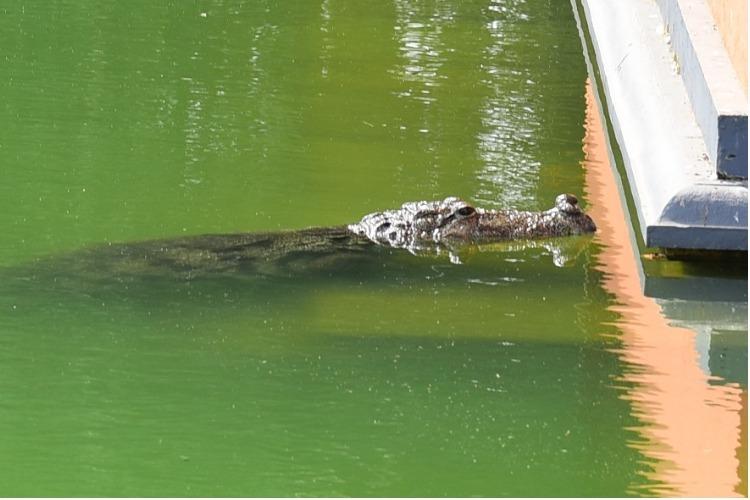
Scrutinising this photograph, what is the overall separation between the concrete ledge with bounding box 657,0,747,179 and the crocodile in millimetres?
817

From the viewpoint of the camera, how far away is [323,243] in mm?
7434

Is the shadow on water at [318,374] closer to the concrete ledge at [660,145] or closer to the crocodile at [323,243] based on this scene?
the crocodile at [323,243]

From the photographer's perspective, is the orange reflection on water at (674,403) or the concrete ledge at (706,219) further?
the concrete ledge at (706,219)

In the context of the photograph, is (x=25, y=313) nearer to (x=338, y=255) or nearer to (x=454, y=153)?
(x=338, y=255)

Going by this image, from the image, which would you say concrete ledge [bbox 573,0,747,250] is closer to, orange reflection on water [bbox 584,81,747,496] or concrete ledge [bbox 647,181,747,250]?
concrete ledge [bbox 647,181,747,250]

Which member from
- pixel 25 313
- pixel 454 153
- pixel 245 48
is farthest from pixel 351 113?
pixel 25 313

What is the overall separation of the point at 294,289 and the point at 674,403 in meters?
1.95

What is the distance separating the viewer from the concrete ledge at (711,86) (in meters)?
6.88

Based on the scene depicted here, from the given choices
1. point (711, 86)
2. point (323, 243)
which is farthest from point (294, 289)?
point (711, 86)

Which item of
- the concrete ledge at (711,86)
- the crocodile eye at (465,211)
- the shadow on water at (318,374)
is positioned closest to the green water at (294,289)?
the shadow on water at (318,374)

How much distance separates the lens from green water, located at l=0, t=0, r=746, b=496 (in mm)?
5059

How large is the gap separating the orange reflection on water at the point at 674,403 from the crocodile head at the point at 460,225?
32cm

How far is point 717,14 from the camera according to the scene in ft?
27.3

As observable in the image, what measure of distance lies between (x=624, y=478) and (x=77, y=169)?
453cm
